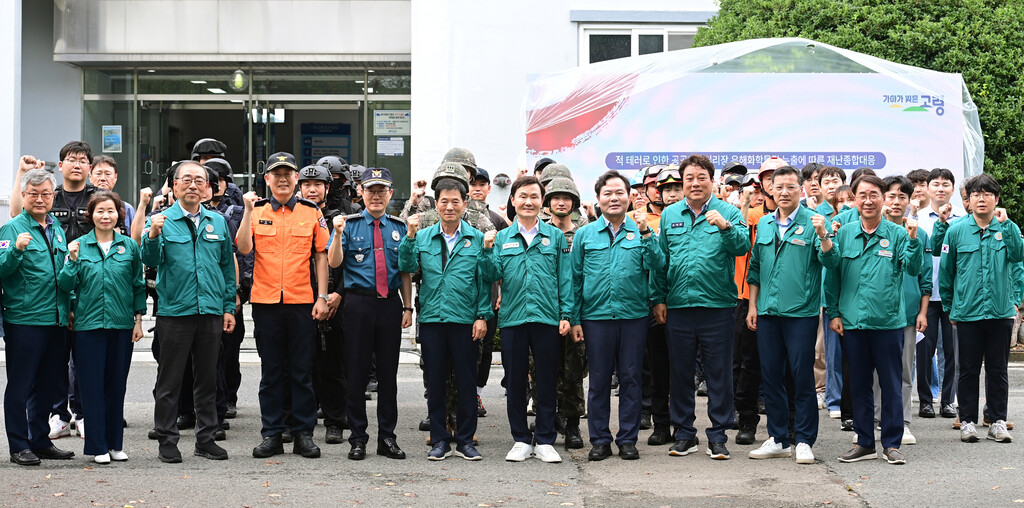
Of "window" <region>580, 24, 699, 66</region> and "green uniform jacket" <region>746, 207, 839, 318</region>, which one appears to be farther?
"window" <region>580, 24, 699, 66</region>

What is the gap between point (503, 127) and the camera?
1720cm

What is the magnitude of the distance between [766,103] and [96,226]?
7.97 meters

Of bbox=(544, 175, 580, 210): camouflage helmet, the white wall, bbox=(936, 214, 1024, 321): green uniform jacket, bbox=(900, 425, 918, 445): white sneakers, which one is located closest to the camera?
bbox=(544, 175, 580, 210): camouflage helmet

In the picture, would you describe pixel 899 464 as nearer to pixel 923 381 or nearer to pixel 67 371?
pixel 923 381

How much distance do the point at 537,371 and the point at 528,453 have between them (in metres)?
0.59

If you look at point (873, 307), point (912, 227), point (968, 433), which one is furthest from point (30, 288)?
point (968, 433)

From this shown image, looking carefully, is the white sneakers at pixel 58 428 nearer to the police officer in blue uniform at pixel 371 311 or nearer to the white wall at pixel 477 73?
the police officer in blue uniform at pixel 371 311

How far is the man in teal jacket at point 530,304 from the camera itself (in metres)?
7.80


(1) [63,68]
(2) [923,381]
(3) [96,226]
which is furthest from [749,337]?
(1) [63,68]

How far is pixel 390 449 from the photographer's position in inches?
314

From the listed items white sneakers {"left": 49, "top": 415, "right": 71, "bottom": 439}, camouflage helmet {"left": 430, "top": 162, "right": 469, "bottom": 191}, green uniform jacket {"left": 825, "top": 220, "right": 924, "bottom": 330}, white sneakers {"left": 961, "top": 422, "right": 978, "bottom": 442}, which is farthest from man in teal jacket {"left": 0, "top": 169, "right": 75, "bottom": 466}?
white sneakers {"left": 961, "top": 422, "right": 978, "bottom": 442}

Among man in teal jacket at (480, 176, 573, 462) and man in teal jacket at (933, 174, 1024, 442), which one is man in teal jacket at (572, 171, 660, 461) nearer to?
man in teal jacket at (480, 176, 573, 462)

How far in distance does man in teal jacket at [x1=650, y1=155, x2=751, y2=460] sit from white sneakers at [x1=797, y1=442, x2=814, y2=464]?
49cm

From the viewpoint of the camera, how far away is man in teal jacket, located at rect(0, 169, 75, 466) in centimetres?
750
